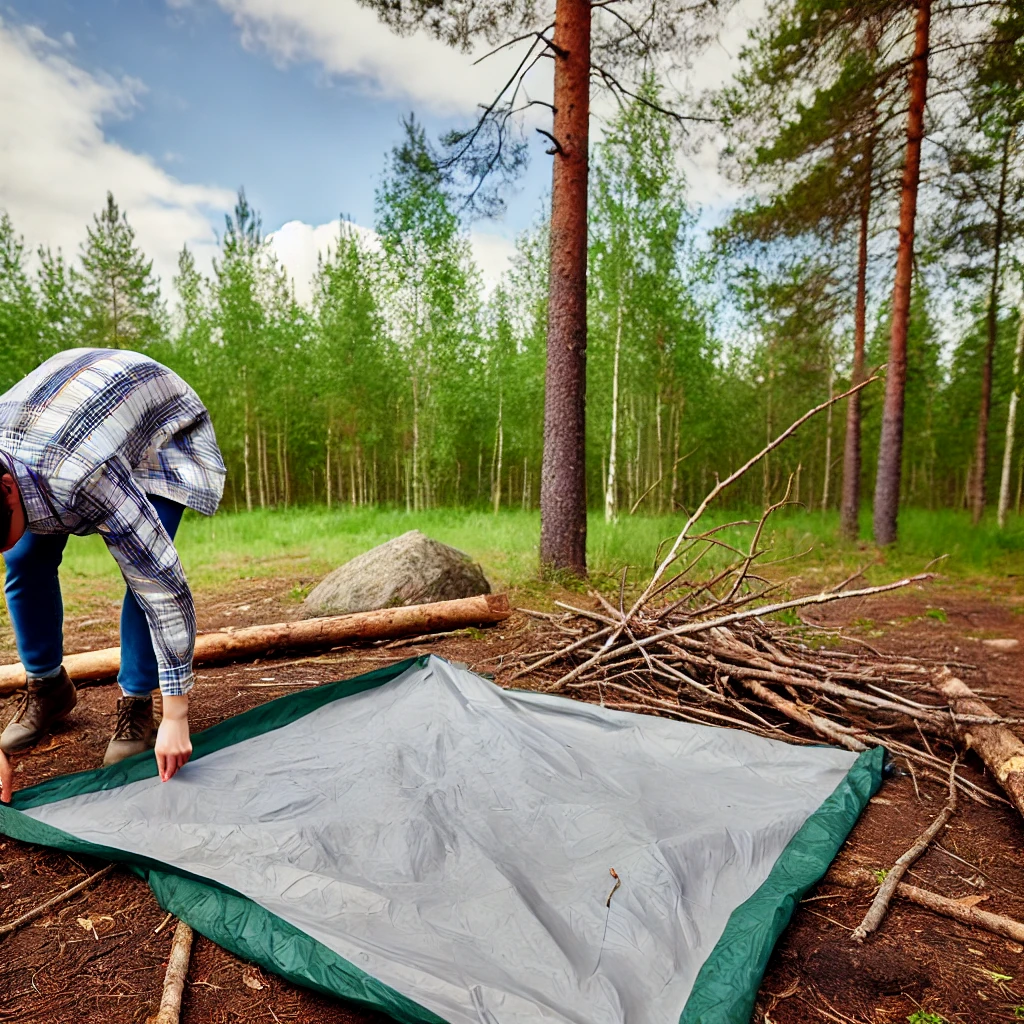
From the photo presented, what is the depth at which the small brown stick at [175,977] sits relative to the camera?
121 cm

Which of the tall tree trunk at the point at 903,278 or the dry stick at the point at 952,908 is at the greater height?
the tall tree trunk at the point at 903,278

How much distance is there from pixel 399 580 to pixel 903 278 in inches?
318

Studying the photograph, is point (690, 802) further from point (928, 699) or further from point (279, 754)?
point (928, 699)

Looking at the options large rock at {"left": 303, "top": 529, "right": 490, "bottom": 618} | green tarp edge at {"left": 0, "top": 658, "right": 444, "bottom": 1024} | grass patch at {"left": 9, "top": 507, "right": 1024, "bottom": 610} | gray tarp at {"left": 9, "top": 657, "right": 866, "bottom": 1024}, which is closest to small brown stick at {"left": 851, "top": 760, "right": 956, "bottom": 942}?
gray tarp at {"left": 9, "top": 657, "right": 866, "bottom": 1024}

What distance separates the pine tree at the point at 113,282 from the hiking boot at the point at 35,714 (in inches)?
598

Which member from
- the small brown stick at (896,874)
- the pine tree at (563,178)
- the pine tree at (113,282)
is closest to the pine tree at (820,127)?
the pine tree at (563,178)

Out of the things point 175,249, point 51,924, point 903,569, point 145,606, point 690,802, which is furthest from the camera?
point 175,249

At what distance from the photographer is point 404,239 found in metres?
15.5

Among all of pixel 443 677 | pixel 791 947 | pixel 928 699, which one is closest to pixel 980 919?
pixel 791 947

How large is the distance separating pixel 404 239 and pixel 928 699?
15516 mm

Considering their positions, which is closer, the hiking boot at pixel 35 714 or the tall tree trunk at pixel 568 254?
the hiking boot at pixel 35 714

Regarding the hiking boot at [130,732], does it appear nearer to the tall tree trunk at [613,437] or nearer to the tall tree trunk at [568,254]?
the tall tree trunk at [568,254]

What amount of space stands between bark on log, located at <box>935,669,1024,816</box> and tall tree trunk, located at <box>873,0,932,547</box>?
633 cm

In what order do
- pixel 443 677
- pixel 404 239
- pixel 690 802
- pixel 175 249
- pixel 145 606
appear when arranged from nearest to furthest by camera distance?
pixel 145 606
pixel 690 802
pixel 443 677
pixel 404 239
pixel 175 249
